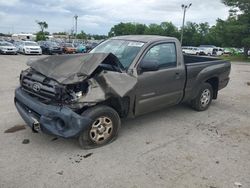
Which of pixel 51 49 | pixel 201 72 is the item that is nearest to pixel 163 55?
pixel 201 72

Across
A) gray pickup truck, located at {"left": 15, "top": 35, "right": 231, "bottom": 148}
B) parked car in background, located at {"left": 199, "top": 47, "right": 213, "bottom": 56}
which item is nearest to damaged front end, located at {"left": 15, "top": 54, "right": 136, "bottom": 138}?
gray pickup truck, located at {"left": 15, "top": 35, "right": 231, "bottom": 148}

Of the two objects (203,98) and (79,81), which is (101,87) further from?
(203,98)

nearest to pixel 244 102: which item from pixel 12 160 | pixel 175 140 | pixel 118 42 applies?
pixel 175 140

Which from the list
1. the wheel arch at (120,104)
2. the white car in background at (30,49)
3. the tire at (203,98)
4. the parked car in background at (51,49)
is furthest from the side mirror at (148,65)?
the parked car in background at (51,49)

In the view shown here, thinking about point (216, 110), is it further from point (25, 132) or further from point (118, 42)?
point (25, 132)

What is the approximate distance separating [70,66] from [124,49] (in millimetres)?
1301

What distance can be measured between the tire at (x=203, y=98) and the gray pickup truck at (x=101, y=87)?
78 centimetres

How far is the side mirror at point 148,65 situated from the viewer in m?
4.56

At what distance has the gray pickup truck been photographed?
384 centimetres

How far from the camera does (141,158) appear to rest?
12.9ft

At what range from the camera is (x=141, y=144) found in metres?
4.44

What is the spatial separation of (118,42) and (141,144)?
2177 mm

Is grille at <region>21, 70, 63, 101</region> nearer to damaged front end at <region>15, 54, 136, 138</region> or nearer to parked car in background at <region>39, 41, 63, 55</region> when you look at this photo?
damaged front end at <region>15, 54, 136, 138</region>

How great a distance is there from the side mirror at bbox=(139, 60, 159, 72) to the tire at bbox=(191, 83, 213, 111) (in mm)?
2098
